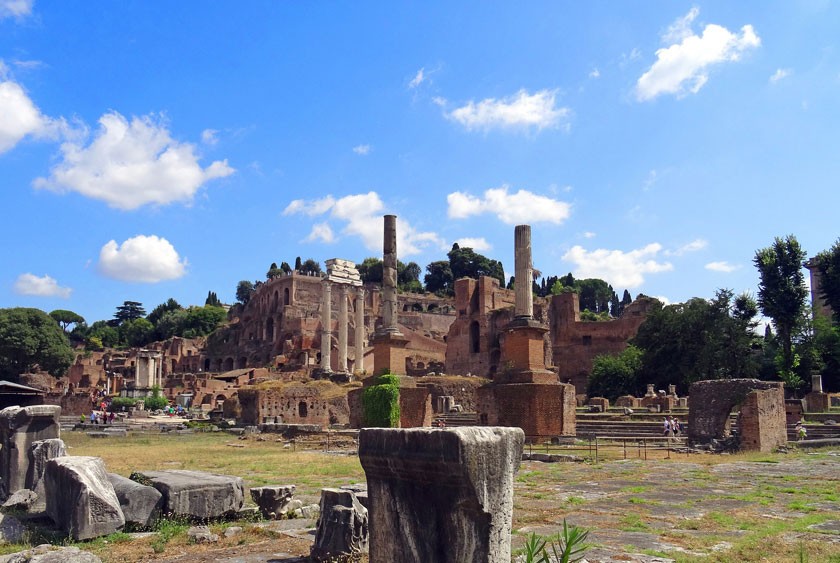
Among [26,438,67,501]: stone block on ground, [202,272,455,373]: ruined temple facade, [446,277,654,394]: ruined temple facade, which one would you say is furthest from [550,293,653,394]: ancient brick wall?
[26,438,67,501]: stone block on ground

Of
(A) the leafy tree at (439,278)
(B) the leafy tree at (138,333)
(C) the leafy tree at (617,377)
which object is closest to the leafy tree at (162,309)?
(B) the leafy tree at (138,333)

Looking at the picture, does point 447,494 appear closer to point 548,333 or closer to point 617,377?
point 617,377

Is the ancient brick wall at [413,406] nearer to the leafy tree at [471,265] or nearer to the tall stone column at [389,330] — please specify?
the tall stone column at [389,330]

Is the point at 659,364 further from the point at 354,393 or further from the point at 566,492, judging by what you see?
the point at 566,492

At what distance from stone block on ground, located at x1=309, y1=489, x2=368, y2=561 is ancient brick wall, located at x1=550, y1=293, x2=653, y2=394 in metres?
66.4

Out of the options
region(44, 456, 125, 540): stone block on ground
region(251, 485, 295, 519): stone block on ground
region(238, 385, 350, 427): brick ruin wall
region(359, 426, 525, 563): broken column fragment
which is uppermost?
region(359, 426, 525, 563): broken column fragment

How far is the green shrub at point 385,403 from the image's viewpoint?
22.4m

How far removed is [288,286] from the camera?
98.7m

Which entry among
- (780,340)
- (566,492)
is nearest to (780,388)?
(566,492)

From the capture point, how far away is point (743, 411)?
1972cm

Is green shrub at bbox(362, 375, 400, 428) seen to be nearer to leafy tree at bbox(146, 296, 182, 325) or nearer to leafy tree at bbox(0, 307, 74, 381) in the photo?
leafy tree at bbox(0, 307, 74, 381)

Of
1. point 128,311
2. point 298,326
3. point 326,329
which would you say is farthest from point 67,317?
point 326,329

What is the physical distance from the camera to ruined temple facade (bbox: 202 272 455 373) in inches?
3460

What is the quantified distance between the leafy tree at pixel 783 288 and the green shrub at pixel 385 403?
31300mm
